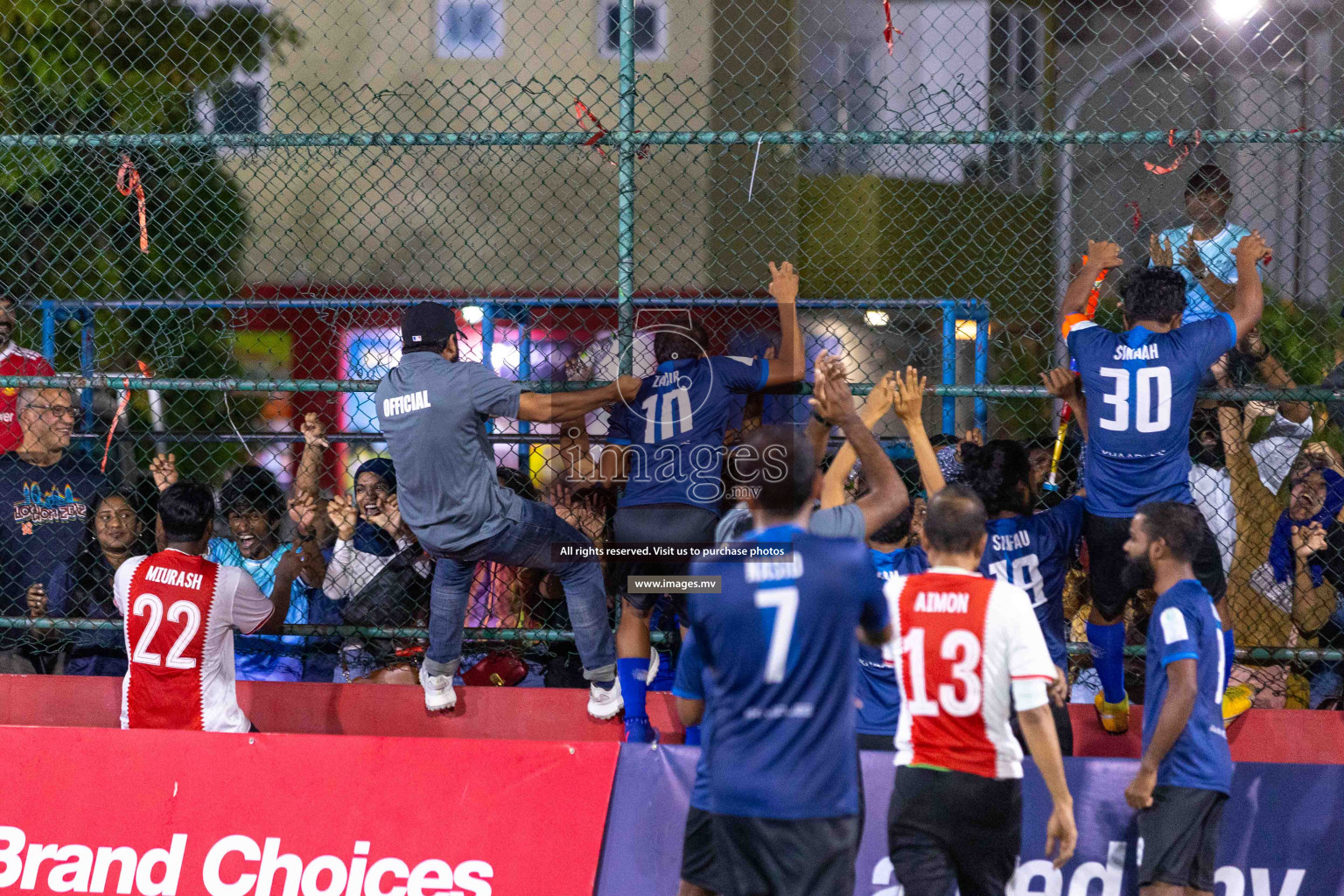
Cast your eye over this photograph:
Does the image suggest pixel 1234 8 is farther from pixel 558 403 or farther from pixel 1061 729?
pixel 558 403

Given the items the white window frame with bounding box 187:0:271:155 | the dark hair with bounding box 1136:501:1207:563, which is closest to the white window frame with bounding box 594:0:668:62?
the white window frame with bounding box 187:0:271:155

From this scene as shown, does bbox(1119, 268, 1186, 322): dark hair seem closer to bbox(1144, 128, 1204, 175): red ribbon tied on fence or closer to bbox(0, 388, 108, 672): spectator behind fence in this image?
bbox(1144, 128, 1204, 175): red ribbon tied on fence

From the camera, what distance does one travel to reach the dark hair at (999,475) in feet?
16.3

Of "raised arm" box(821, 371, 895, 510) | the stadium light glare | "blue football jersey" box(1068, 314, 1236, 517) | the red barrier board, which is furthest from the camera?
the stadium light glare

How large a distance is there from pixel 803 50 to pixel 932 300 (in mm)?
9822

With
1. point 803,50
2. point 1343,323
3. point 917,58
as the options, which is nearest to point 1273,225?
point 917,58

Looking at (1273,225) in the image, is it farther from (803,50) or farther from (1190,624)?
(1190,624)

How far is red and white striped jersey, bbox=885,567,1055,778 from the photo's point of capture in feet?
12.6

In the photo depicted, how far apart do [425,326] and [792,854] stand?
2737 millimetres

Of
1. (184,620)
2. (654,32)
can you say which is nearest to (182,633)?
(184,620)

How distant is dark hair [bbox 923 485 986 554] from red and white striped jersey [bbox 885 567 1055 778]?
95 millimetres

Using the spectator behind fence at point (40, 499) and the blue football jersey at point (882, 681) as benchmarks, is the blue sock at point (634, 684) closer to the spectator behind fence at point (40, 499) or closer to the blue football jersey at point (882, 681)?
the blue football jersey at point (882, 681)

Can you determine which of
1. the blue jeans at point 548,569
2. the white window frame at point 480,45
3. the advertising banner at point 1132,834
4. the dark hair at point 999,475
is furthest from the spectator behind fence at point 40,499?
the white window frame at point 480,45

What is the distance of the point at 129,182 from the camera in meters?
5.83
